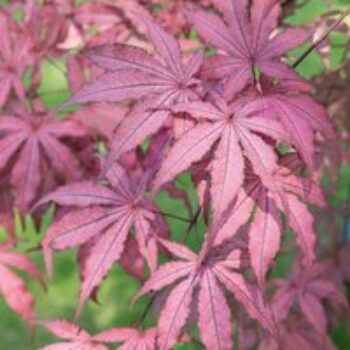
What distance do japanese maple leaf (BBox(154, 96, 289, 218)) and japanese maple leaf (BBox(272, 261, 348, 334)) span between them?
0.67 meters

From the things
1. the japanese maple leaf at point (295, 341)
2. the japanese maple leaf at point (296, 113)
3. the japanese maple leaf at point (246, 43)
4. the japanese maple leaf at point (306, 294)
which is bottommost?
the japanese maple leaf at point (295, 341)

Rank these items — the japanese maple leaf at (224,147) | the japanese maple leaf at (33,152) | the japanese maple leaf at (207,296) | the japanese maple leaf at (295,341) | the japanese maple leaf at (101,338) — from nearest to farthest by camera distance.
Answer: the japanese maple leaf at (224,147)
the japanese maple leaf at (207,296)
the japanese maple leaf at (101,338)
the japanese maple leaf at (33,152)
the japanese maple leaf at (295,341)

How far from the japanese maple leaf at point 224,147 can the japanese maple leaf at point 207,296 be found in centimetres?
19

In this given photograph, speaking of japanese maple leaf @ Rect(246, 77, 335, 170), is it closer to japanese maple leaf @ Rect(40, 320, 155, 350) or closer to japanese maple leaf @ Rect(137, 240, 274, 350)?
japanese maple leaf @ Rect(137, 240, 274, 350)

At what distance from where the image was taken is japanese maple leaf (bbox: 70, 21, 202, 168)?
1136 millimetres

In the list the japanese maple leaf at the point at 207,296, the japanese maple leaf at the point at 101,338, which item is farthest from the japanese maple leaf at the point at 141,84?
the japanese maple leaf at the point at 101,338

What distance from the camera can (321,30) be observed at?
5.03 ft

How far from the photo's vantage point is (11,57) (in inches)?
67.4

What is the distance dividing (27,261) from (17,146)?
11.0 inches

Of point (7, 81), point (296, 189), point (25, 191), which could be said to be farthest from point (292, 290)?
point (7, 81)

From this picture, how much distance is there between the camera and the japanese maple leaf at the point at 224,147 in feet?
3.47

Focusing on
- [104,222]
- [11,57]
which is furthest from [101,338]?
[11,57]

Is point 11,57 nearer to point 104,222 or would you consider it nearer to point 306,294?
point 104,222

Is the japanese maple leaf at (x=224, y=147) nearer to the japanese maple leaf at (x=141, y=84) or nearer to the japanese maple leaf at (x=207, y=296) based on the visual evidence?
the japanese maple leaf at (x=141, y=84)
